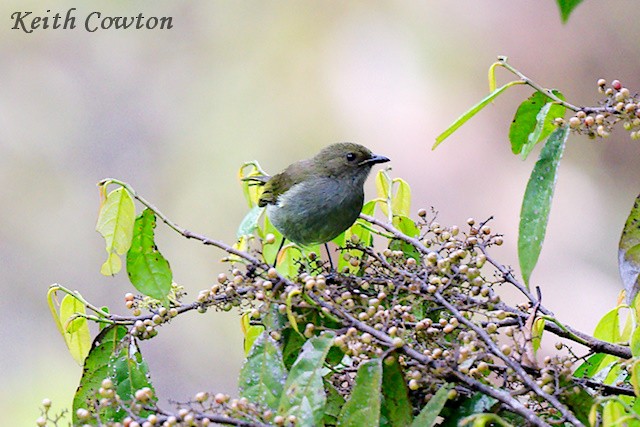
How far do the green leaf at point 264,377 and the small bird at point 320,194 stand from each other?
1216 mm

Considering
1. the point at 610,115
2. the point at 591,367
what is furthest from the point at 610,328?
the point at 610,115

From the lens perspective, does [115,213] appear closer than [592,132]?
No

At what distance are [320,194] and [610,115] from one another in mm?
1541

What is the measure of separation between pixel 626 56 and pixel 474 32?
100 centimetres

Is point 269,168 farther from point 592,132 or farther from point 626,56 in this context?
point 592,132

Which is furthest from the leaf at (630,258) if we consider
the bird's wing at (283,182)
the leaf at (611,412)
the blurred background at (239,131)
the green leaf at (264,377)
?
the blurred background at (239,131)

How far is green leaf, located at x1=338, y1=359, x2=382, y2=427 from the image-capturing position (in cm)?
121

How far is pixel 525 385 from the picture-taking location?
1.24m

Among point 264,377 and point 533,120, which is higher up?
point 533,120

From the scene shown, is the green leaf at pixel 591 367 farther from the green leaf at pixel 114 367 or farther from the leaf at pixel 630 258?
the green leaf at pixel 114 367

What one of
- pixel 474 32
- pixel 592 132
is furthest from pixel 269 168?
pixel 592 132

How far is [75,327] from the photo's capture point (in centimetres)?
176

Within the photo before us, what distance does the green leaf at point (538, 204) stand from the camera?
1384mm

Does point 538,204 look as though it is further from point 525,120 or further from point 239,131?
point 239,131
